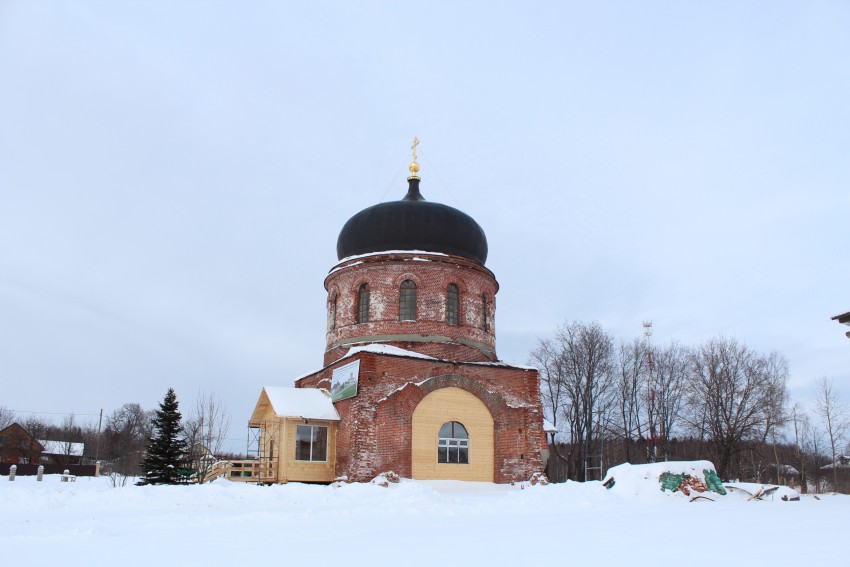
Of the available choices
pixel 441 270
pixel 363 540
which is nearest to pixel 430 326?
pixel 441 270

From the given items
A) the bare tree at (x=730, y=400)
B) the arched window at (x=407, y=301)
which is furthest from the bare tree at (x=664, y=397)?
the arched window at (x=407, y=301)

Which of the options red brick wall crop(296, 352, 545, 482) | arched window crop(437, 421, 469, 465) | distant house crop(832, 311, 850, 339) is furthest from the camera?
arched window crop(437, 421, 469, 465)

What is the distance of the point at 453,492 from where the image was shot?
18531mm

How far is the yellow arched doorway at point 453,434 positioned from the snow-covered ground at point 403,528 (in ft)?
13.3

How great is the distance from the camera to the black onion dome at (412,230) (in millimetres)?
22688

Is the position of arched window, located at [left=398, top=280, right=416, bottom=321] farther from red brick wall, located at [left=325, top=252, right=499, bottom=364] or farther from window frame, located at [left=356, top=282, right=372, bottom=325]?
window frame, located at [left=356, top=282, right=372, bottom=325]

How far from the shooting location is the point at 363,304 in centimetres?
2280

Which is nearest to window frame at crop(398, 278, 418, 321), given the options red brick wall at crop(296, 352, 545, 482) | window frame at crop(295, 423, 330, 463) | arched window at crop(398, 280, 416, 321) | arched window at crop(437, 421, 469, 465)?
arched window at crop(398, 280, 416, 321)

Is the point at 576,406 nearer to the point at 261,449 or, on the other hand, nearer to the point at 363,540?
the point at 261,449

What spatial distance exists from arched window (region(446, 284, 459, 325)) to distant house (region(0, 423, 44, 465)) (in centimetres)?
4790

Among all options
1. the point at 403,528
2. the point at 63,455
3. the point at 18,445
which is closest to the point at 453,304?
the point at 403,528

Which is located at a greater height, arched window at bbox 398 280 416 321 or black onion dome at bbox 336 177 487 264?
black onion dome at bbox 336 177 487 264

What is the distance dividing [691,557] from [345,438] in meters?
13.6

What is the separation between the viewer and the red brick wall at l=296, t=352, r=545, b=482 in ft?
62.8
